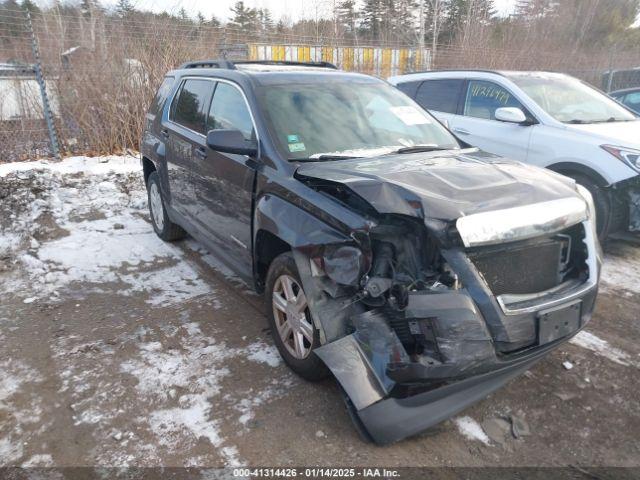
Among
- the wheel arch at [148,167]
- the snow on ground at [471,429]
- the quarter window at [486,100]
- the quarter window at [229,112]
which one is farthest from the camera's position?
the quarter window at [486,100]

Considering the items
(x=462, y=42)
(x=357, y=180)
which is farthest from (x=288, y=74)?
(x=462, y=42)

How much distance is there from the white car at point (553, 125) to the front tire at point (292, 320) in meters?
2.35

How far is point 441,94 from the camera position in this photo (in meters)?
6.94

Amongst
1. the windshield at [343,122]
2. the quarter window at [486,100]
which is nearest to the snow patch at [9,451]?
the windshield at [343,122]

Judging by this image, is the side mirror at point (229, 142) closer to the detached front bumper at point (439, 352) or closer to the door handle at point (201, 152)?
the door handle at point (201, 152)

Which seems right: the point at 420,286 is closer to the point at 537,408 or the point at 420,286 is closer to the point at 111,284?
the point at 537,408

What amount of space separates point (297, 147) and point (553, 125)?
3633 mm

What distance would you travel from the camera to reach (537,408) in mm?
2869

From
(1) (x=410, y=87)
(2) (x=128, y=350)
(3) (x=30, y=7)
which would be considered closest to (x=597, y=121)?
(1) (x=410, y=87)

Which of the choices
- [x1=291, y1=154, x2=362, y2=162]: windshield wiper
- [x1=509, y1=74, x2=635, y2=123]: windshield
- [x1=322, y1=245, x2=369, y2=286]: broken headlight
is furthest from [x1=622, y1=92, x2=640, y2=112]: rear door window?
[x1=322, y1=245, x2=369, y2=286]: broken headlight

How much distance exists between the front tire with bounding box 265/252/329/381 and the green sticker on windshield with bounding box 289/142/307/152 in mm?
746

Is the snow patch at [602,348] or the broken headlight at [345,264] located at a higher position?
the broken headlight at [345,264]

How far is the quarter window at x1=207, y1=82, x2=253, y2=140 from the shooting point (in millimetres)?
3635

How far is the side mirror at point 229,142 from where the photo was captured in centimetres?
333
